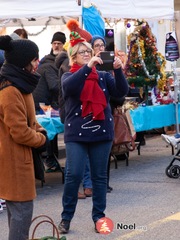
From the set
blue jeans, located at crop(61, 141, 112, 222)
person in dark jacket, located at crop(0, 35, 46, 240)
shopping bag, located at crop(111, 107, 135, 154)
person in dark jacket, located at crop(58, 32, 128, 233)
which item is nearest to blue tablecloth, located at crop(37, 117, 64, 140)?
shopping bag, located at crop(111, 107, 135, 154)

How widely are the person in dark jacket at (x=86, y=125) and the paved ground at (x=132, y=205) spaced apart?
37cm

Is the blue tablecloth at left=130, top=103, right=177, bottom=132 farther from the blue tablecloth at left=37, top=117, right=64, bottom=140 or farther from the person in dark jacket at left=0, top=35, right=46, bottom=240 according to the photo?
the person in dark jacket at left=0, top=35, right=46, bottom=240

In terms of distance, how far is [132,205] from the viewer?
7820 mm

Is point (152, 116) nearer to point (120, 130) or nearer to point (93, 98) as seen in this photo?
point (120, 130)

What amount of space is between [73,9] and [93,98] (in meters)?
3.58

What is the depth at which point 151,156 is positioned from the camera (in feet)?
38.6

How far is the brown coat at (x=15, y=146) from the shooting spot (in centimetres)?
484

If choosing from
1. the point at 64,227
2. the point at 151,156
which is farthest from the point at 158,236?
the point at 151,156

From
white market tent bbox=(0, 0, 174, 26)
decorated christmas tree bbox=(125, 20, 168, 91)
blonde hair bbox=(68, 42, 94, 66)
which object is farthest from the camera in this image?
decorated christmas tree bbox=(125, 20, 168, 91)

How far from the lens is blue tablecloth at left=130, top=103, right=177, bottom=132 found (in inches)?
423

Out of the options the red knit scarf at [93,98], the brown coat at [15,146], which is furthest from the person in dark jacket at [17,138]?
the red knit scarf at [93,98]

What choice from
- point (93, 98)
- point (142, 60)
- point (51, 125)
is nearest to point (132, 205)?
point (51, 125)

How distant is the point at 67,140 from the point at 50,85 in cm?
318

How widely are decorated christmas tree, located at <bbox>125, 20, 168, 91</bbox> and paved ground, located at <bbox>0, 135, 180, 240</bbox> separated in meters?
1.59
